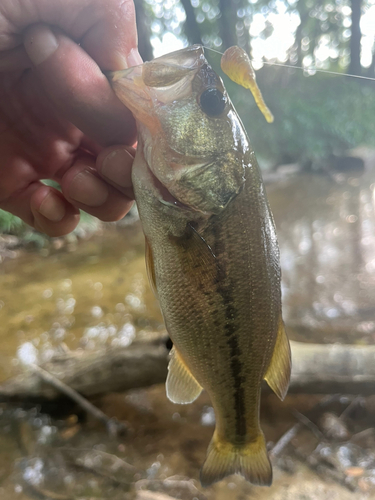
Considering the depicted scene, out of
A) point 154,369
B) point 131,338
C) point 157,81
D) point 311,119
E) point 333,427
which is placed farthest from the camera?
point 311,119

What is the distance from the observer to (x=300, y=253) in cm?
457

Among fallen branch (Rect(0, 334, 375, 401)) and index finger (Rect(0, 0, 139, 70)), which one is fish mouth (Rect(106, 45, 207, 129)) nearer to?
index finger (Rect(0, 0, 139, 70))

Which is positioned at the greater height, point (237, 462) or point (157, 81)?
point (157, 81)

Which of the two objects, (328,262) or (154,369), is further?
(328,262)

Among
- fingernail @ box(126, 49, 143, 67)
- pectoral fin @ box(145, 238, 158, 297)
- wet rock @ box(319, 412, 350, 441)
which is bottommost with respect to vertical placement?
wet rock @ box(319, 412, 350, 441)

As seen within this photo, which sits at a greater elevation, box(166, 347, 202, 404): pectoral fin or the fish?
the fish

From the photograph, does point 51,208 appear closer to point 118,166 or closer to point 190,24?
point 118,166

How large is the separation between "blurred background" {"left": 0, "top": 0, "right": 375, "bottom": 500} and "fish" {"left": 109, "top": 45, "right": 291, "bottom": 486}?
37 cm

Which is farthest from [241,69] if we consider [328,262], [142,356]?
[328,262]

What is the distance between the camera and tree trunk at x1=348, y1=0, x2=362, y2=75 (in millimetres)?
6449

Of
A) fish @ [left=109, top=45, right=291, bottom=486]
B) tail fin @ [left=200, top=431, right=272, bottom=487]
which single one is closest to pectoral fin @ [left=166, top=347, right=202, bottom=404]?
fish @ [left=109, top=45, right=291, bottom=486]

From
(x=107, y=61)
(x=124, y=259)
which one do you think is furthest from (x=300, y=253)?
(x=107, y=61)

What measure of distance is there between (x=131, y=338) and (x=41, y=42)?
7.86ft

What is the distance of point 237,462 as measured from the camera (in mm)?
997
